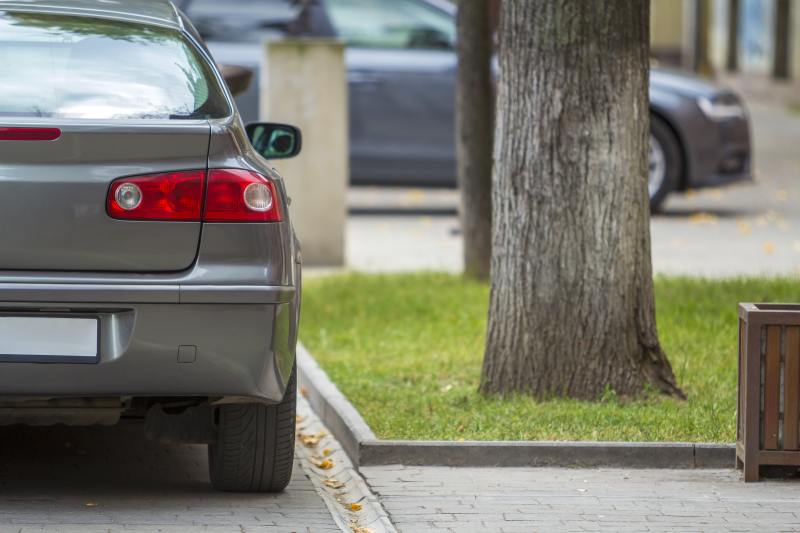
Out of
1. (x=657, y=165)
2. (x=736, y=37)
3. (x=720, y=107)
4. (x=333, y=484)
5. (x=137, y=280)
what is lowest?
(x=333, y=484)

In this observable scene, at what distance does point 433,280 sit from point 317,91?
199 cm

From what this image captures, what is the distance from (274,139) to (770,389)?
211 cm

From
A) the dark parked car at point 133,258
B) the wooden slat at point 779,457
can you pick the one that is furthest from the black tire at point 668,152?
the dark parked car at point 133,258

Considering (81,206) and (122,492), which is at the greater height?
(81,206)

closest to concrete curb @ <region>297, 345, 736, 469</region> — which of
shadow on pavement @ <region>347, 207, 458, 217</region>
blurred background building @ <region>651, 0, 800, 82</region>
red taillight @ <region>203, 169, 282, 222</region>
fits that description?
red taillight @ <region>203, 169, 282, 222</region>

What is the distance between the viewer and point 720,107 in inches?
550

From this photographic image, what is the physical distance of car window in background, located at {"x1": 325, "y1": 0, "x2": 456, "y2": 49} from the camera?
46.0 feet

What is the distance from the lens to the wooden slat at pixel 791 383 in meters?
5.71

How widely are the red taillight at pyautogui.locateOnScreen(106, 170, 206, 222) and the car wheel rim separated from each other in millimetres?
9292

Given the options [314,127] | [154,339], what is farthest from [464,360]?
[314,127]

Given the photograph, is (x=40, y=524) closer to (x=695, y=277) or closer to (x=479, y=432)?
(x=479, y=432)

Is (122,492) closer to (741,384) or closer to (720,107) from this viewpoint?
(741,384)

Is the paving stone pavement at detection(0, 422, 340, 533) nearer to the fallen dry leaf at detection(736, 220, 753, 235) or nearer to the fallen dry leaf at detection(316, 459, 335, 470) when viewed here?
the fallen dry leaf at detection(316, 459, 335, 470)

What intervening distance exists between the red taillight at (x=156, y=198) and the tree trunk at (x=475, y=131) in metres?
5.40
